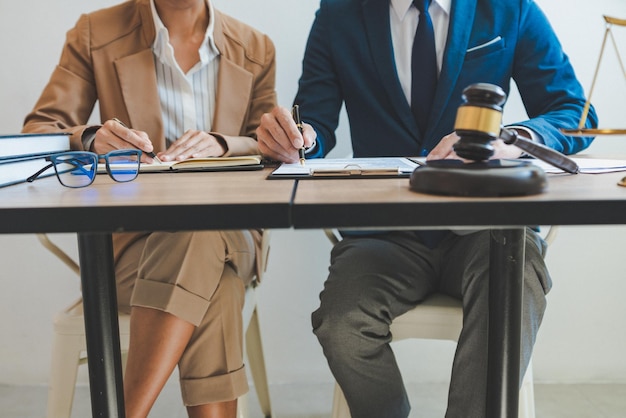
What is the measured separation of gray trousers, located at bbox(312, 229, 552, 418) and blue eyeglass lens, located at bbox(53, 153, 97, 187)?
1.78ft

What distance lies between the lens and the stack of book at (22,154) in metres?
0.99

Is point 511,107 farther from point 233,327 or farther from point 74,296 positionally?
point 74,296

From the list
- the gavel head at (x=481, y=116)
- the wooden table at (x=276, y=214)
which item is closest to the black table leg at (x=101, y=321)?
the wooden table at (x=276, y=214)

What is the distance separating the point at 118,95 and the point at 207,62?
24 cm

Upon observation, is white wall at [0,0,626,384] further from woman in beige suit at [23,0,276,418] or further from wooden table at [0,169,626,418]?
wooden table at [0,169,626,418]

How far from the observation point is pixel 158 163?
1260 millimetres

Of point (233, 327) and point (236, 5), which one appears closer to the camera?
point (233, 327)

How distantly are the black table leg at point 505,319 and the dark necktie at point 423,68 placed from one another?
69cm

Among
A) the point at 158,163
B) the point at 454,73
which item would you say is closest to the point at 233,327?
the point at 158,163

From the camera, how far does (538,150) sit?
0.87 m

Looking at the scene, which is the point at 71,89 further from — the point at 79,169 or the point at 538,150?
the point at 538,150

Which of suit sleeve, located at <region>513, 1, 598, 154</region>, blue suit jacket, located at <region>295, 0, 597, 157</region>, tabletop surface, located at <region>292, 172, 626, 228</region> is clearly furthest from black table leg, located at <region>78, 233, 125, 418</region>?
suit sleeve, located at <region>513, 1, 598, 154</region>

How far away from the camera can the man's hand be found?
1.21 metres

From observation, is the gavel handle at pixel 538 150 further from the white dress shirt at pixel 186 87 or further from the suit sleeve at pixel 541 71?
the white dress shirt at pixel 186 87
